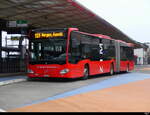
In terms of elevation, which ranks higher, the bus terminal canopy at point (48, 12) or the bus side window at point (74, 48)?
the bus terminal canopy at point (48, 12)

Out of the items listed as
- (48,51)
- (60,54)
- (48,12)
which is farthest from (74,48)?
(48,12)

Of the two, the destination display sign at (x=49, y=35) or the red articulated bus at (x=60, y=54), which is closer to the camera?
the red articulated bus at (x=60, y=54)

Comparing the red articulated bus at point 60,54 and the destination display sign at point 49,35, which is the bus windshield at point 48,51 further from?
the destination display sign at point 49,35

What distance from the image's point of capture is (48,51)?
15805 mm

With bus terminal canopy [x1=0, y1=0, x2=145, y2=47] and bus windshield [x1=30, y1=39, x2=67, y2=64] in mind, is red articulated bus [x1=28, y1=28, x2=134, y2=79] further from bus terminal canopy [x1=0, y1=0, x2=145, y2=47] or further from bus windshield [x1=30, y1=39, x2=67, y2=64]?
bus terminal canopy [x1=0, y1=0, x2=145, y2=47]

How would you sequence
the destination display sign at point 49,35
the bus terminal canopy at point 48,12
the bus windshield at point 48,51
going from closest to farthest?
the bus windshield at point 48,51
the destination display sign at point 49,35
the bus terminal canopy at point 48,12

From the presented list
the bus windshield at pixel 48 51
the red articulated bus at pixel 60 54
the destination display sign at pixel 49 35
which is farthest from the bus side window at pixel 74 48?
the destination display sign at pixel 49 35

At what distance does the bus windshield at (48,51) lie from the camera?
50.8ft

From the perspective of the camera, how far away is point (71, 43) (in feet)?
51.7

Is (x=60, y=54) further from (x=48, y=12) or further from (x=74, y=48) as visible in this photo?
(x=48, y=12)

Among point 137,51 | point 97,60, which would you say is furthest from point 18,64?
point 137,51

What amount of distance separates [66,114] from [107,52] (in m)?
15.0

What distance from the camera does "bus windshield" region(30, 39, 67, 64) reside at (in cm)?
1547

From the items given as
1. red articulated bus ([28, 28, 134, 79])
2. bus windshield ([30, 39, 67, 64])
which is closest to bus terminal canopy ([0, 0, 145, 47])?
red articulated bus ([28, 28, 134, 79])
